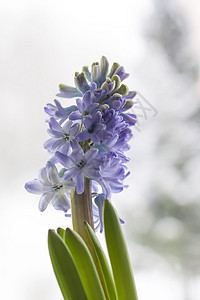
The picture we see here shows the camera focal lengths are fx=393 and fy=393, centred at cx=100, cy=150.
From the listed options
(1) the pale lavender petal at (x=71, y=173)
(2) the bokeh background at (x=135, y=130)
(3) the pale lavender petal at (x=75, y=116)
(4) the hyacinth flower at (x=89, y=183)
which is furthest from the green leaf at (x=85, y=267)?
(2) the bokeh background at (x=135, y=130)

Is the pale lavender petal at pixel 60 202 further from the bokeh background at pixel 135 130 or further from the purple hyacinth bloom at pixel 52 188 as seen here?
the bokeh background at pixel 135 130

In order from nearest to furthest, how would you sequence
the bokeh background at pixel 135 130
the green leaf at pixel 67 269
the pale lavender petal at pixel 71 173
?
the green leaf at pixel 67 269
the pale lavender petal at pixel 71 173
the bokeh background at pixel 135 130

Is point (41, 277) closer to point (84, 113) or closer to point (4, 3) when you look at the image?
point (84, 113)

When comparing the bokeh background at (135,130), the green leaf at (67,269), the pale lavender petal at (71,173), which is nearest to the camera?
the green leaf at (67,269)

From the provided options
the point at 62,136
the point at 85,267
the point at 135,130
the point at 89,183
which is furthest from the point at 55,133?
the point at 135,130

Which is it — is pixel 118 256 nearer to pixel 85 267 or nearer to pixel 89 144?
pixel 85 267

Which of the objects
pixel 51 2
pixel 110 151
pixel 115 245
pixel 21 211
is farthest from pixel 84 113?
pixel 51 2

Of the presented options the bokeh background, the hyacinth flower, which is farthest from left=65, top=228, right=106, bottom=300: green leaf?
the bokeh background
